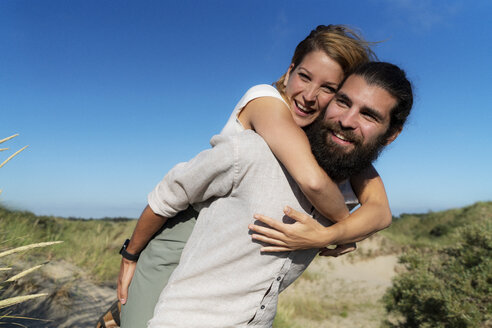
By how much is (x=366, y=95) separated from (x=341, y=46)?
632mm

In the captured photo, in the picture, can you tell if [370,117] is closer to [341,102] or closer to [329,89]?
[341,102]

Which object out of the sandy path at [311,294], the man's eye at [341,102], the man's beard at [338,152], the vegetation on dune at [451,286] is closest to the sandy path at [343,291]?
the sandy path at [311,294]

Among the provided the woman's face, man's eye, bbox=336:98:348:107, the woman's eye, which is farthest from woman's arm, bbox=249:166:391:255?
the woman's eye

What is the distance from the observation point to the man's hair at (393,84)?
6.54 ft

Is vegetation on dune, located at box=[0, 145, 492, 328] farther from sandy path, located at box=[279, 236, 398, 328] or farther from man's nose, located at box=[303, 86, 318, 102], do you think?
man's nose, located at box=[303, 86, 318, 102]

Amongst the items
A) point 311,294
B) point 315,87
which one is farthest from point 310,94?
point 311,294

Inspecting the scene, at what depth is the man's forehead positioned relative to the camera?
194cm

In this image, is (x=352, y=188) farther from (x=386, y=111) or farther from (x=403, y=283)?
(x=403, y=283)

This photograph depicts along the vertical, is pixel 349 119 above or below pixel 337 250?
above

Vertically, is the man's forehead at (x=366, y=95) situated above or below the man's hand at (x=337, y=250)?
above

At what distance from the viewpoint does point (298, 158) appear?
4.91 feet

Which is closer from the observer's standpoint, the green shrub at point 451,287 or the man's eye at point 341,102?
the man's eye at point 341,102

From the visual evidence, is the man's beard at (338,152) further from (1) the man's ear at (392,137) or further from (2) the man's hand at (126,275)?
(2) the man's hand at (126,275)

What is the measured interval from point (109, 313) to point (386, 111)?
2.02m
